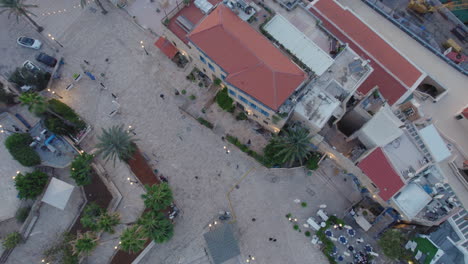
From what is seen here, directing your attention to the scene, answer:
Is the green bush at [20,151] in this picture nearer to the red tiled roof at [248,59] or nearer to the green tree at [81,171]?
the green tree at [81,171]

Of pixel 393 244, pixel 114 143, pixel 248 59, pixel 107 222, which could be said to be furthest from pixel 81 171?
Answer: pixel 393 244

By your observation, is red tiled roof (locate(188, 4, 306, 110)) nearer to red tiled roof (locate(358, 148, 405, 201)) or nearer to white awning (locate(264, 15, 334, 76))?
white awning (locate(264, 15, 334, 76))

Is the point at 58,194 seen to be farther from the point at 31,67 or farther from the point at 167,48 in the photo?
the point at 167,48

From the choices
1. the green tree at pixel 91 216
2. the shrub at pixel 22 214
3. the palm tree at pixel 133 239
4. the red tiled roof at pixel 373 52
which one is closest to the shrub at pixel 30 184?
the shrub at pixel 22 214

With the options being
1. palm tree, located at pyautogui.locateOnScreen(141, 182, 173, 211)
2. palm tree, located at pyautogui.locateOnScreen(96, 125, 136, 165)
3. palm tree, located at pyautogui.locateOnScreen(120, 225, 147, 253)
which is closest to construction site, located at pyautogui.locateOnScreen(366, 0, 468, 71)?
palm tree, located at pyautogui.locateOnScreen(141, 182, 173, 211)

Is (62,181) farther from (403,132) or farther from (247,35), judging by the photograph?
(403,132)
